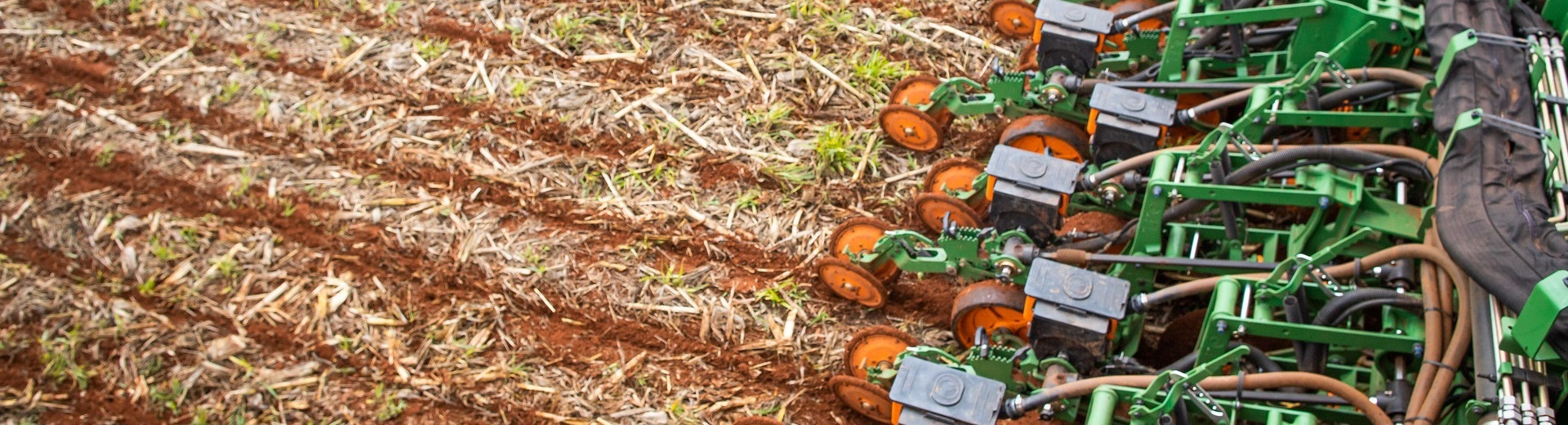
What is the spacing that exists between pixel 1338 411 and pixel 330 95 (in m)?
6.28

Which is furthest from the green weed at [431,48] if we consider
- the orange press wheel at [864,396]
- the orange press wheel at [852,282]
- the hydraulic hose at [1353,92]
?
the hydraulic hose at [1353,92]

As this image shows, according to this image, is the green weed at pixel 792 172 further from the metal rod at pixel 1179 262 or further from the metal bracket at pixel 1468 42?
the metal bracket at pixel 1468 42

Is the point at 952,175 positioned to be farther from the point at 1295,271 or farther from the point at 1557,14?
the point at 1557,14

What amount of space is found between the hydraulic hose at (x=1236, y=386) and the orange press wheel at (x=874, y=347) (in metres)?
0.92

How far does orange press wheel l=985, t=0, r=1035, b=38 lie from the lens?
28.5 ft

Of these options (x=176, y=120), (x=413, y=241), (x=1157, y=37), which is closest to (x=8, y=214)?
(x=176, y=120)

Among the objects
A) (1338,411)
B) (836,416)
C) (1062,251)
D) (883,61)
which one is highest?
(883,61)

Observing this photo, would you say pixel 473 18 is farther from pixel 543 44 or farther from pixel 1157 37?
pixel 1157 37

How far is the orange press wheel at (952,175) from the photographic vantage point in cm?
744

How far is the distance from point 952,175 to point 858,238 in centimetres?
71

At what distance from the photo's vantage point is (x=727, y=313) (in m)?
7.08

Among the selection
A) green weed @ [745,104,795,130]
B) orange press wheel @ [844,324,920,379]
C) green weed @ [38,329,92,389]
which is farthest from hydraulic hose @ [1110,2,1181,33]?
green weed @ [38,329,92,389]

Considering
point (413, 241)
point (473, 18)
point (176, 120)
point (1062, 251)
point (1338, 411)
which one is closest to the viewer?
point (1338, 411)

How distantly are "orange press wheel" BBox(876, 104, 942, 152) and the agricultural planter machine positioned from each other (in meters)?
0.03
